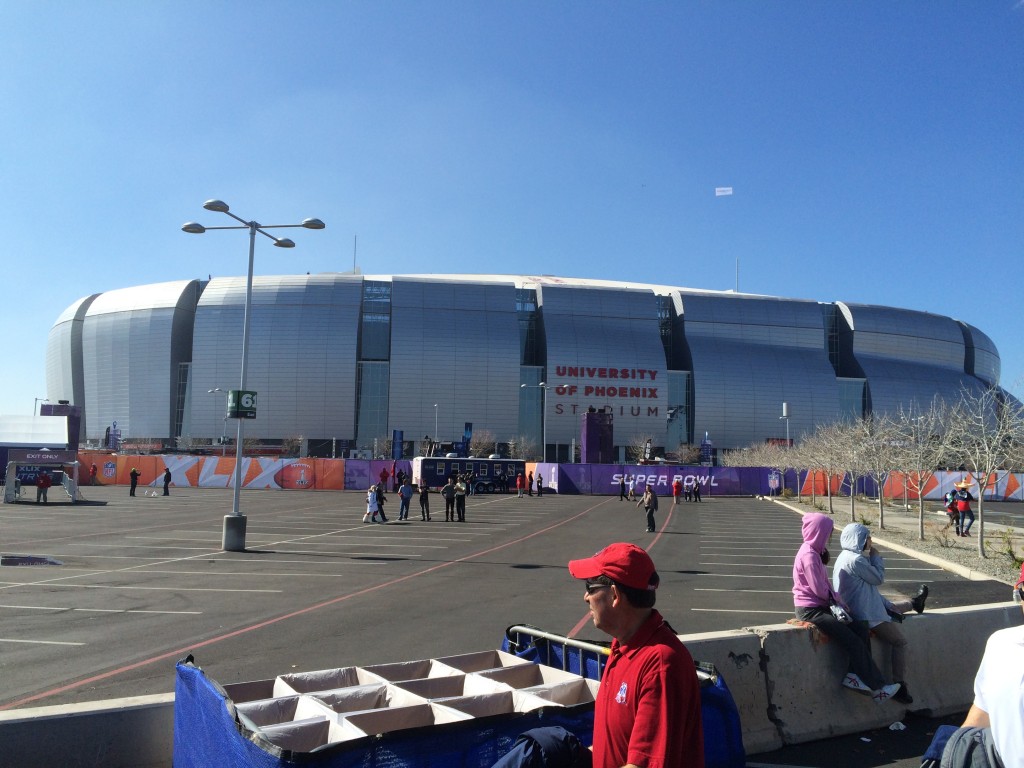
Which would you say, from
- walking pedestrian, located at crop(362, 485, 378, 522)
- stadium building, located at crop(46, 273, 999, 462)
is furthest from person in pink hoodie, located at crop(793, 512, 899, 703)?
stadium building, located at crop(46, 273, 999, 462)

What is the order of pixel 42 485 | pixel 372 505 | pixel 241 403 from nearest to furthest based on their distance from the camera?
pixel 241 403
pixel 372 505
pixel 42 485

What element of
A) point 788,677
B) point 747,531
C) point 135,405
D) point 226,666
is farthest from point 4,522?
point 135,405

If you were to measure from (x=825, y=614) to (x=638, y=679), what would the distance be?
13.1 ft

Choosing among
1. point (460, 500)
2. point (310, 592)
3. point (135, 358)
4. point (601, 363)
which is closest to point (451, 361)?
point (601, 363)

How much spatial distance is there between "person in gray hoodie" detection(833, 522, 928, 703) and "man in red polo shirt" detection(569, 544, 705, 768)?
382cm

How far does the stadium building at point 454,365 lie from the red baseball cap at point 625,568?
313 ft

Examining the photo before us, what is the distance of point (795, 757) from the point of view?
5.49 m

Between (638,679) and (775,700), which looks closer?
(638,679)

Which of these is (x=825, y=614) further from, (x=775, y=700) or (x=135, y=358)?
(x=135, y=358)

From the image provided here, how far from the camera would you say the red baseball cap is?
2676 mm

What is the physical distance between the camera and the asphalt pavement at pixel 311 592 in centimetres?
824

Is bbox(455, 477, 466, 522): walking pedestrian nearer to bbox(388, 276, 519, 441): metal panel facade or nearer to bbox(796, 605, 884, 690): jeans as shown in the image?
bbox(796, 605, 884, 690): jeans

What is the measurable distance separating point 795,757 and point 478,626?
16.6 ft

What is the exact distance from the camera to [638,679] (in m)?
2.50
